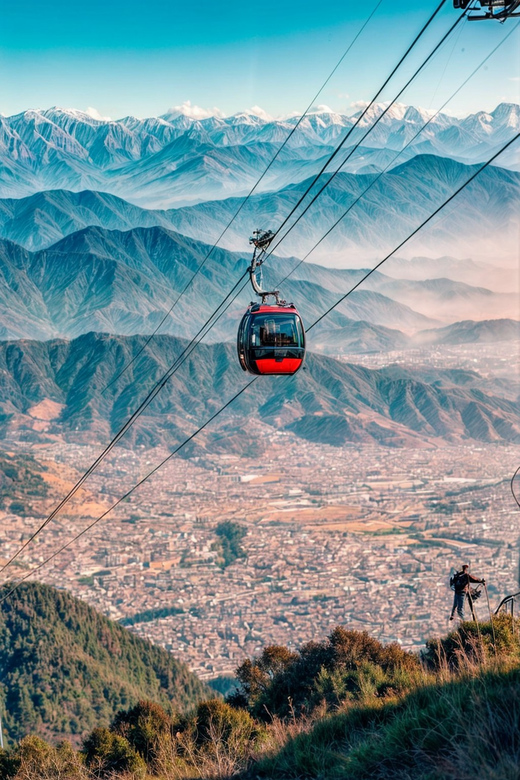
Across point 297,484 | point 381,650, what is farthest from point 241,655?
point 297,484

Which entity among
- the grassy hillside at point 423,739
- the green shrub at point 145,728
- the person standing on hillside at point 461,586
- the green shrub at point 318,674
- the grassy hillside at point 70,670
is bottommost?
the grassy hillside at point 70,670

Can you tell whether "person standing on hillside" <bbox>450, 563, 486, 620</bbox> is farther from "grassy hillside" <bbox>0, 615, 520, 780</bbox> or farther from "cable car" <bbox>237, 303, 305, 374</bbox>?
"cable car" <bbox>237, 303, 305, 374</bbox>

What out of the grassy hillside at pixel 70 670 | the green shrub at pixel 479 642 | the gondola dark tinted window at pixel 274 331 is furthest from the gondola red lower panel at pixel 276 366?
the grassy hillside at pixel 70 670

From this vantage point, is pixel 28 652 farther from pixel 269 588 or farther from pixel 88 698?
pixel 269 588

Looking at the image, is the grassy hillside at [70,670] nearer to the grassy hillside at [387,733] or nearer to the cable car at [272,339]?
the grassy hillside at [387,733]

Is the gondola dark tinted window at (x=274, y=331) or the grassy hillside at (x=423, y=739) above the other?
the gondola dark tinted window at (x=274, y=331)
